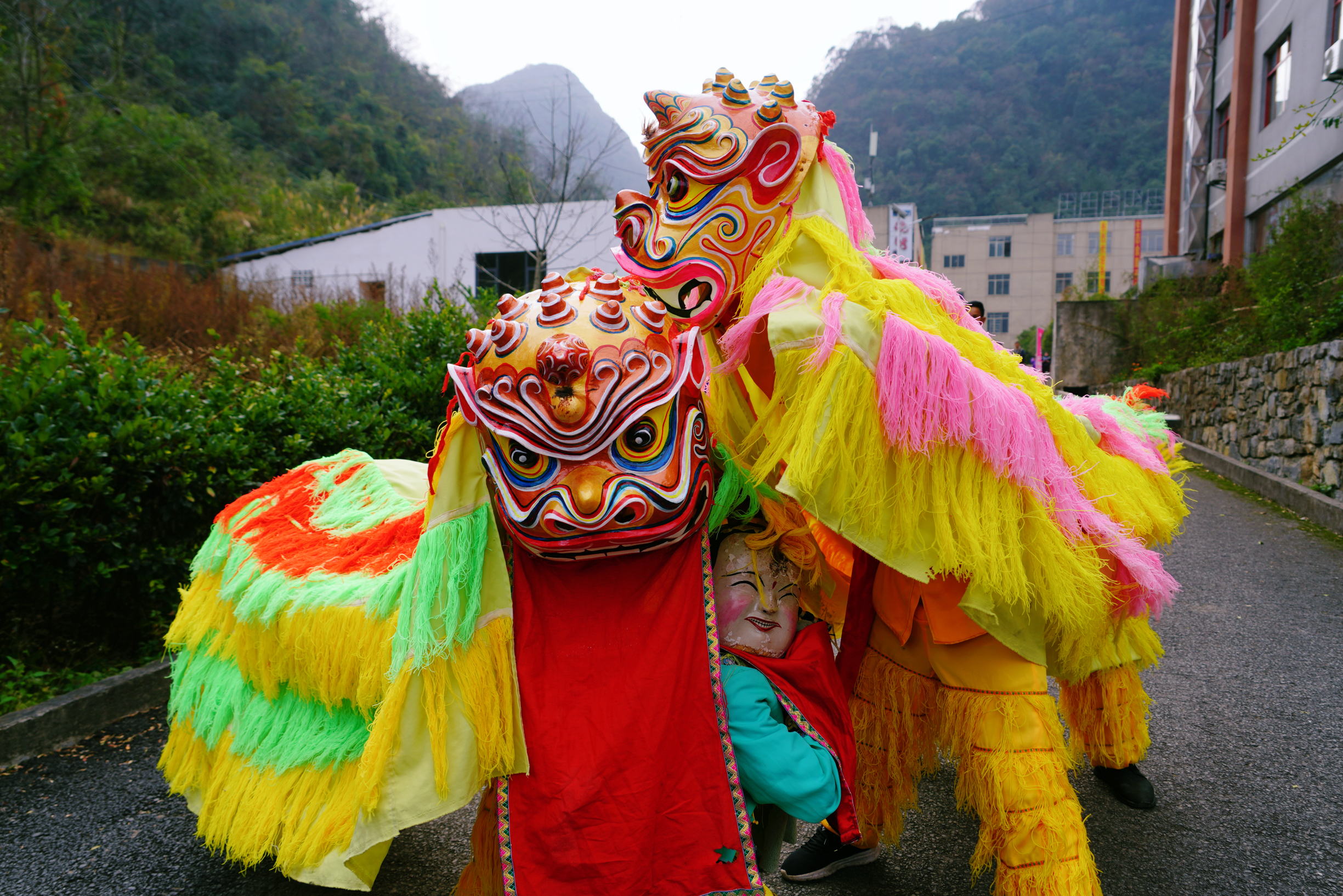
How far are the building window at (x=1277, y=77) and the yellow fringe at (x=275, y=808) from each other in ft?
55.3

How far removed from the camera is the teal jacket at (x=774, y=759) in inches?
64.1

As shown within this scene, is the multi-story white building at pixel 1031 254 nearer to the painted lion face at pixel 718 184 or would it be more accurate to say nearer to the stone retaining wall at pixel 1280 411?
the stone retaining wall at pixel 1280 411

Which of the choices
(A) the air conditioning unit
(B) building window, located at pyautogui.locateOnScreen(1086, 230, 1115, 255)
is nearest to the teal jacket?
(A) the air conditioning unit

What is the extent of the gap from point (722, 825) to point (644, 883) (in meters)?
0.20

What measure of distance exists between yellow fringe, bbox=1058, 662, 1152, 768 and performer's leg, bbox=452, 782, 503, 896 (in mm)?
1910

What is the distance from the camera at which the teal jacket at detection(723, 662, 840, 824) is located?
1.63 meters

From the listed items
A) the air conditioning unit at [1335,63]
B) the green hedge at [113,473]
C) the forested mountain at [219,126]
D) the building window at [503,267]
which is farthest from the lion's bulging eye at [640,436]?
the building window at [503,267]

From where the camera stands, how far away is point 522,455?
1596 millimetres

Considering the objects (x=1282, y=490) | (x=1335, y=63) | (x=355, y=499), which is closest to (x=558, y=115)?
(x=1335, y=63)

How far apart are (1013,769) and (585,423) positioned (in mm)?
1295

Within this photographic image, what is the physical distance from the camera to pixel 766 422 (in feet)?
6.01

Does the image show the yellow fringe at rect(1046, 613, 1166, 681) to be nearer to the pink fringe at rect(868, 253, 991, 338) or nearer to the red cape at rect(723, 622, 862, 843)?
the red cape at rect(723, 622, 862, 843)

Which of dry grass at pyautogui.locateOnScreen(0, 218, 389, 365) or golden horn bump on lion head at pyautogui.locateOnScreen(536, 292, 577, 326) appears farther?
dry grass at pyautogui.locateOnScreen(0, 218, 389, 365)

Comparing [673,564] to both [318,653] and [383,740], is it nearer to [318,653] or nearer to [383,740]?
[383,740]
